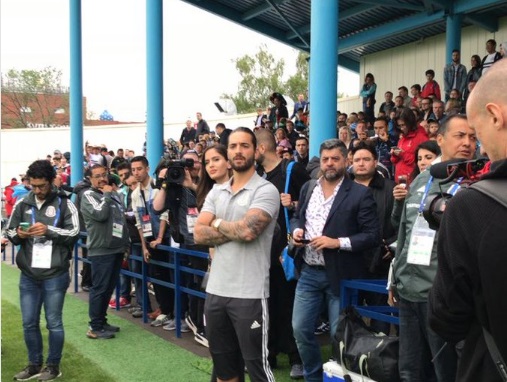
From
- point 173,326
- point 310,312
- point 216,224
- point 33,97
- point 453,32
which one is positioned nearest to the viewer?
point 216,224

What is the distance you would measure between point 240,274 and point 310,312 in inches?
36.3

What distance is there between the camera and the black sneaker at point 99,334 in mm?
6684

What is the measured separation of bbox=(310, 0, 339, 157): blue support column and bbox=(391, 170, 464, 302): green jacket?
3795 mm

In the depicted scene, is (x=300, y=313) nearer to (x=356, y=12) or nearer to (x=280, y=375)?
(x=280, y=375)

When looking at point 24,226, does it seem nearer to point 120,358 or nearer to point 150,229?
point 120,358

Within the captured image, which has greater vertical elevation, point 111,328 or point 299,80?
point 299,80

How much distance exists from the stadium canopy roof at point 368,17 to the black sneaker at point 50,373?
1192 centimetres

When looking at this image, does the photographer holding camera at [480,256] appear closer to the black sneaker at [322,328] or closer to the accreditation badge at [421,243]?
the accreditation badge at [421,243]

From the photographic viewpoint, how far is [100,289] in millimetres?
6812

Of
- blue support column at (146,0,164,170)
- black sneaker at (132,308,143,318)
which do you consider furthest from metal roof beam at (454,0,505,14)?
black sneaker at (132,308,143,318)

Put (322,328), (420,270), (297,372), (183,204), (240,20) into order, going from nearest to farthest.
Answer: (420,270), (297,372), (183,204), (322,328), (240,20)

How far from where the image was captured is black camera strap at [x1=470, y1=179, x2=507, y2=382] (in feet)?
5.03

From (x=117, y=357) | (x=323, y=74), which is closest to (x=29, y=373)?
(x=117, y=357)

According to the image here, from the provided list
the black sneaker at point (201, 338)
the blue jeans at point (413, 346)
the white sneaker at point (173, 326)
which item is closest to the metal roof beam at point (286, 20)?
the white sneaker at point (173, 326)
